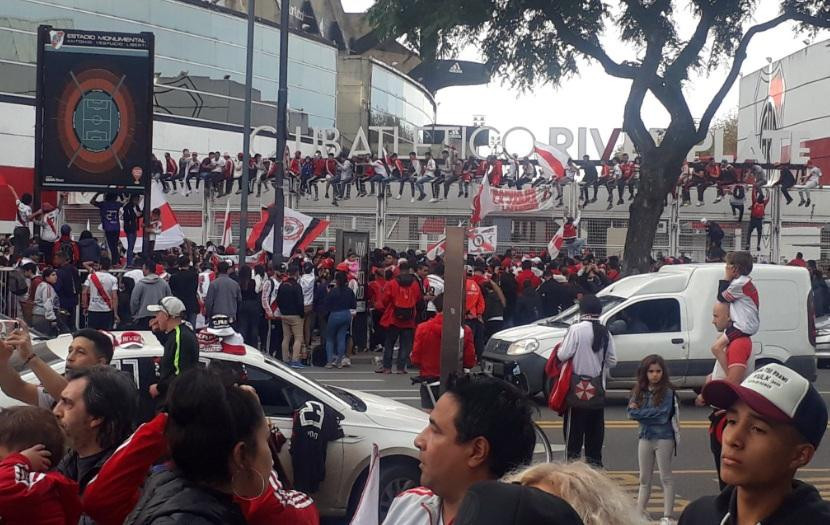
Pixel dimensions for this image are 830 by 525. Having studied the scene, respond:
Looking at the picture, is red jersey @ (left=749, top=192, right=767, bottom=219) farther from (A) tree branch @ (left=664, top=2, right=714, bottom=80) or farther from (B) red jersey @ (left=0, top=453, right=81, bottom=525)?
(B) red jersey @ (left=0, top=453, right=81, bottom=525)

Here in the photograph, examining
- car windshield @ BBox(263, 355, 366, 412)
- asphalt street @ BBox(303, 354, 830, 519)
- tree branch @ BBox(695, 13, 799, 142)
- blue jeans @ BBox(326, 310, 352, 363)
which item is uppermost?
tree branch @ BBox(695, 13, 799, 142)

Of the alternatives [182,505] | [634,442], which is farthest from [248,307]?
[182,505]

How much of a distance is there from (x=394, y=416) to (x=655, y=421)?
2048 millimetres

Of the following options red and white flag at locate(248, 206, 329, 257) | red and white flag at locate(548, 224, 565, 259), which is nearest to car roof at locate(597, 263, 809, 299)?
red and white flag at locate(248, 206, 329, 257)

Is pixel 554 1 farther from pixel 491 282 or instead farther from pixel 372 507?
pixel 372 507

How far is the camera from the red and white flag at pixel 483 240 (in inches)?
1060

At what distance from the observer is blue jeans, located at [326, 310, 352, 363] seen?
19688 mm

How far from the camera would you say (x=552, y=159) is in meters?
32.4

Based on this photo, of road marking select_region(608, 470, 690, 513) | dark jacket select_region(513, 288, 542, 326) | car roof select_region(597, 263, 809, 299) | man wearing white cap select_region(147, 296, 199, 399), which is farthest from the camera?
dark jacket select_region(513, 288, 542, 326)

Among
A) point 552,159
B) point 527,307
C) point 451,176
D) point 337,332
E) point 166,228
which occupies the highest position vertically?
point 552,159

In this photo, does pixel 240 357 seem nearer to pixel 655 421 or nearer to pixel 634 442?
pixel 655 421

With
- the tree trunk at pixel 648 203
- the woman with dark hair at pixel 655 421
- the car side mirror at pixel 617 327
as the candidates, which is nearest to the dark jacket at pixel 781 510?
the woman with dark hair at pixel 655 421

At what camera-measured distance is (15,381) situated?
5676mm

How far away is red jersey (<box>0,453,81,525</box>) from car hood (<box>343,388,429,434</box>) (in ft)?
15.9
